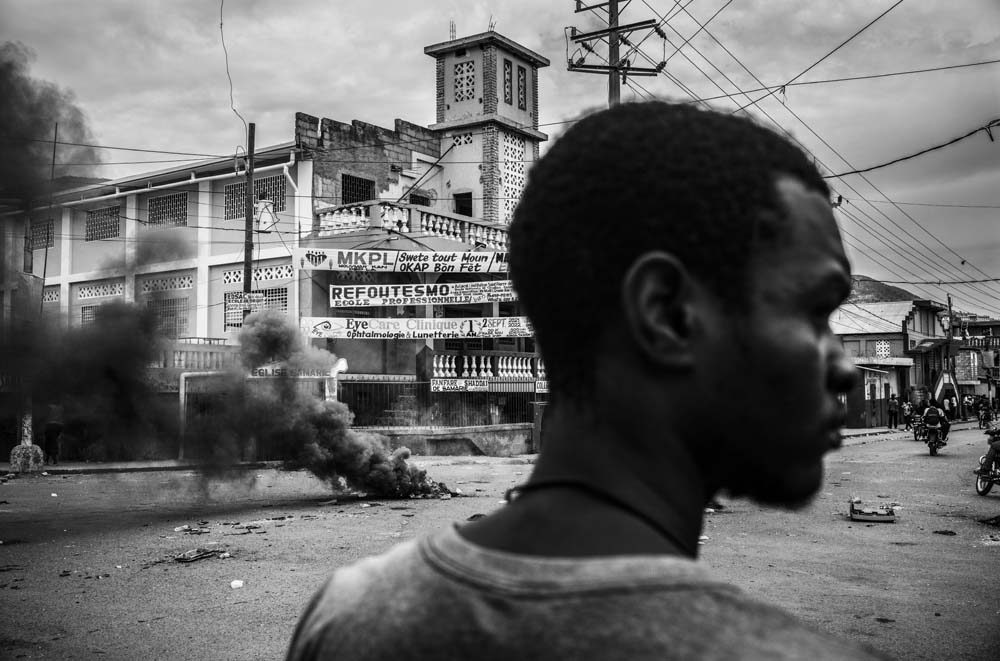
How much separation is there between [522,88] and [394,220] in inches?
283

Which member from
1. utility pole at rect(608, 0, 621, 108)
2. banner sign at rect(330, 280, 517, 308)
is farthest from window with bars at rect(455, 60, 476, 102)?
utility pole at rect(608, 0, 621, 108)

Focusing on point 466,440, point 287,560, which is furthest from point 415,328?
point 287,560

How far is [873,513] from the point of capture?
32.2 ft

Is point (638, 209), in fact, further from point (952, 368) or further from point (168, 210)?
point (952, 368)

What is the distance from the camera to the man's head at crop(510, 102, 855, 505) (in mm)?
805

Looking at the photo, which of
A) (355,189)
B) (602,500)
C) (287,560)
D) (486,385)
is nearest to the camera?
(602,500)

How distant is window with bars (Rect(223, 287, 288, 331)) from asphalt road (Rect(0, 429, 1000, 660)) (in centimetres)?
578

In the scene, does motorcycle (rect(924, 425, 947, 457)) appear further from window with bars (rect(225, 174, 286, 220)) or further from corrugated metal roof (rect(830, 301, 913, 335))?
corrugated metal roof (rect(830, 301, 913, 335))

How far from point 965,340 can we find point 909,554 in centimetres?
5615

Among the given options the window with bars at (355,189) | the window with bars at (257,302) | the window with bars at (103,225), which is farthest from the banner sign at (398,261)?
the window with bars at (103,225)

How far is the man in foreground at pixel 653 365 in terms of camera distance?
78cm

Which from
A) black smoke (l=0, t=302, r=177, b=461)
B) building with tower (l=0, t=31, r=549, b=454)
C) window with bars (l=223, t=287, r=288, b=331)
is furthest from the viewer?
building with tower (l=0, t=31, r=549, b=454)

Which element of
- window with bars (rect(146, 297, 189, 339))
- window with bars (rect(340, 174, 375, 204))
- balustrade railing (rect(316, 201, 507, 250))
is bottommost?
window with bars (rect(146, 297, 189, 339))

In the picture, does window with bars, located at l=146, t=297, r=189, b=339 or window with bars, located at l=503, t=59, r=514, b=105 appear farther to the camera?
window with bars, located at l=503, t=59, r=514, b=105
